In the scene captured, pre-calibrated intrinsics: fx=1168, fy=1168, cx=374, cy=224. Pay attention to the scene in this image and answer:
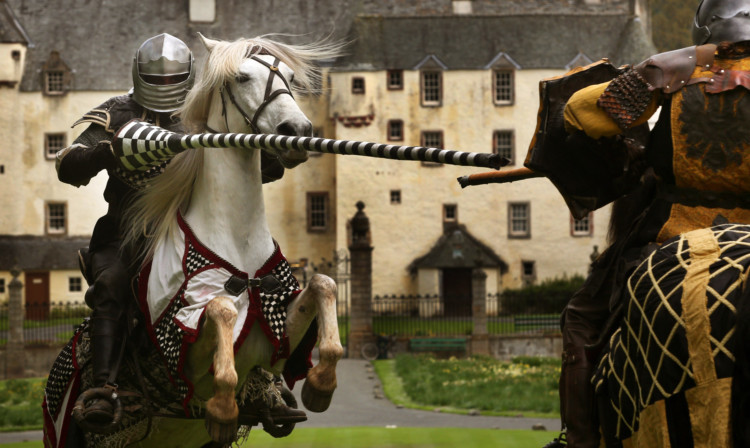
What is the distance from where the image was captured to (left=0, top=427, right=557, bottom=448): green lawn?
1527 centimetres

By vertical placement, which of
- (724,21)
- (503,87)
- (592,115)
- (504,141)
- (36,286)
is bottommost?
(36,286)

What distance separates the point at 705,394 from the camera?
4949mm

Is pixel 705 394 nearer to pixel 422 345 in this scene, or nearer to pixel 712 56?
pixel 712 56

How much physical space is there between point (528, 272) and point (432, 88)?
35.9 ft

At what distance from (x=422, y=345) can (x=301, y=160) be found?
96.6 feet

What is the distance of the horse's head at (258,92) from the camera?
7.36m

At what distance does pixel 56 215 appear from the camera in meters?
63.0

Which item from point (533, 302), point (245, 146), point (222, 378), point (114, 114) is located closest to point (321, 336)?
point (222, 378)

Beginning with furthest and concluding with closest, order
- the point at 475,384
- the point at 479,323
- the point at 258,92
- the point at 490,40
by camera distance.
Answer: the point at 490,40 < the point at 479,323 < the point at 475,384 < the point at 258,92

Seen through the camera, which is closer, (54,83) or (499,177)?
(499,177)

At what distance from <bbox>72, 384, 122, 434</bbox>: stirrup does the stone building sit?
50799mm

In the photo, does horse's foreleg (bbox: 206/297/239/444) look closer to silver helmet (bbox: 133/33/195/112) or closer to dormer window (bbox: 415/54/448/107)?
silver helmet (bbox: 133/33/195/112)

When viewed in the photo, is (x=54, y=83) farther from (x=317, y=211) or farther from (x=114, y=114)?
(x=114, y=114)

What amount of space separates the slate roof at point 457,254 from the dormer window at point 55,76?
21.0m
